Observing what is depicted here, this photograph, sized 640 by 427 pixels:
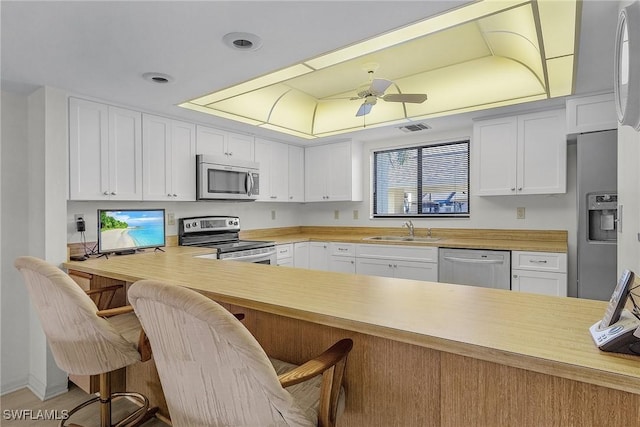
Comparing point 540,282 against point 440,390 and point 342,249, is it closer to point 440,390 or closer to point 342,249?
point 342,249

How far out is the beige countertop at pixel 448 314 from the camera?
0.80 meters

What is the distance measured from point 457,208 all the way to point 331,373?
11.7ft

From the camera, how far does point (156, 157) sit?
10.8 ft

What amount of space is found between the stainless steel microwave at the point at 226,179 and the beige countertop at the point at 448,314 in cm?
187

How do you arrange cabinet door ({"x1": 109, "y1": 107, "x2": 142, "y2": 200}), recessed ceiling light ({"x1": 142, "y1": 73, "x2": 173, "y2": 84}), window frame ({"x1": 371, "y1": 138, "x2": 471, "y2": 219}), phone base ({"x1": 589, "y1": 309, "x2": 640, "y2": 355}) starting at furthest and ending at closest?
window frame ({"x1": 371, "y1": 138, "x2": 471, "y2": 219})
cabinet door ({"x1": 109, "y1": 107, "x2": 142, "y2": 200})
recessed ceiling light ({"x1": 142, "y1": 73, "x2": 173, "y2": 84})
phone base ({"x1": 589, "y1": 309, "x2": 640, "y2": 355})

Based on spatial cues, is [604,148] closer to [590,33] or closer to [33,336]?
[590,33]

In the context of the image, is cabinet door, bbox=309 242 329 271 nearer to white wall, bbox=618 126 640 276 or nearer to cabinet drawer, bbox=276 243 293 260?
cabinet drawer, bbox=276 243 293 260

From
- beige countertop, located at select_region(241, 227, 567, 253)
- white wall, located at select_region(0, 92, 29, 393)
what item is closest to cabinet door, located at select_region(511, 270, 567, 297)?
beige countertop, located at select_region(241, 227, 567, 253)

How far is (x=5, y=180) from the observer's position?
2.56m

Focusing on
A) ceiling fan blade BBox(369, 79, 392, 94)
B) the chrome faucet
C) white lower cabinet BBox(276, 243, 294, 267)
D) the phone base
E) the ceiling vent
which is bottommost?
white lower cabinet BBox(276, 243, 294, 267)

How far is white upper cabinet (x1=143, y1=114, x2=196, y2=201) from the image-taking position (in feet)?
10.6

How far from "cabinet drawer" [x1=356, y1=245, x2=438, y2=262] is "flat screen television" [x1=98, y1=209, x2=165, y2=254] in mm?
2211

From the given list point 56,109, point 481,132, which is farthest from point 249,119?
point 481,132

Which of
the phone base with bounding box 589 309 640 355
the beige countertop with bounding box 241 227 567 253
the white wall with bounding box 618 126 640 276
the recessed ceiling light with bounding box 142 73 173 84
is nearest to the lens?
the phone base with bounding box 589 309 640 355
